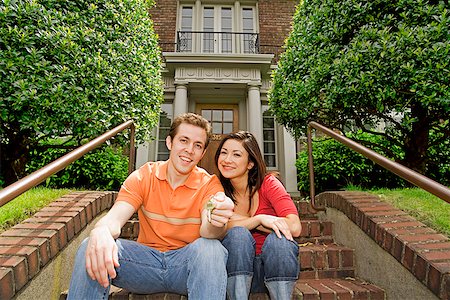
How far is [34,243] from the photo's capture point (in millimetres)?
1684

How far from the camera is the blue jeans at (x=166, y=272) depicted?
53.4 inches

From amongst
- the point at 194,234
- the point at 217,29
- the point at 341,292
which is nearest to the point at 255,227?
the point at 194,234

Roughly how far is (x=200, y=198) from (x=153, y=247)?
0.38 m

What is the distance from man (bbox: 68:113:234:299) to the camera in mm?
1352

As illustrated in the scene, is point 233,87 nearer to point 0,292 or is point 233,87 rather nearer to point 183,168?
point 183,168

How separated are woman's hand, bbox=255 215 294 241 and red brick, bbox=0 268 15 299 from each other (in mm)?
1292

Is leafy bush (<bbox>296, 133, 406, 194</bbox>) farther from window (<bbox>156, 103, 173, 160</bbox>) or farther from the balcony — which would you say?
the balcony

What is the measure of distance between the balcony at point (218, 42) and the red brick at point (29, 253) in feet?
24.9

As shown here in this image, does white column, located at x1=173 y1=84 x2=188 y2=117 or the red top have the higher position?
white column, located at x1=173 y1=84 x2=188 y2=117

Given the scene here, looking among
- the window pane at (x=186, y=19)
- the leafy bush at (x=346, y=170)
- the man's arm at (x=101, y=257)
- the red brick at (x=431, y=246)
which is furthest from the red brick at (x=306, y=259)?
the window pane at (x=186, y=19)

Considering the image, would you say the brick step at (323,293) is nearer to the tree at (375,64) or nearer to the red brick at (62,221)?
the red brick at (62,221)

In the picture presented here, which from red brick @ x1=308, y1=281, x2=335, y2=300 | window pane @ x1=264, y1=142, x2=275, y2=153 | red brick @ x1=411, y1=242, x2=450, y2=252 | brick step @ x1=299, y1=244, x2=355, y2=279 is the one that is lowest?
red brick @ x1=308, y1=281, x2=335, y2=300

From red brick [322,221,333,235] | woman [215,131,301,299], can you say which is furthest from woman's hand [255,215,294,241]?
red brick [322,221,333,235]

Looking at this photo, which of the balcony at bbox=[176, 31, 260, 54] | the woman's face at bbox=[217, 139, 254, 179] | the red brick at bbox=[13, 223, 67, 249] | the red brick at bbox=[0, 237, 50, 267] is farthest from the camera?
the balcony at bbox=[176, 31, 260, 54]
